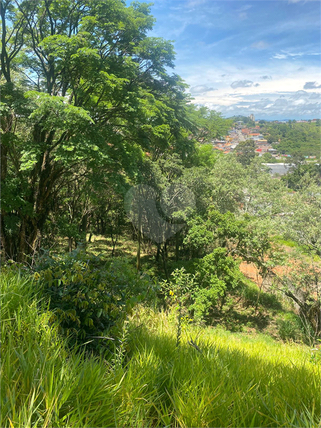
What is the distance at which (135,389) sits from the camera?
156cm

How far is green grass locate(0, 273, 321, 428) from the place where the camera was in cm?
130

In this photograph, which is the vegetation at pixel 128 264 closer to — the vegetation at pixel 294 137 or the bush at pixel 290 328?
the bush at pixel 290 328

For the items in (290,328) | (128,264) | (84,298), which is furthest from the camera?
(290,328)

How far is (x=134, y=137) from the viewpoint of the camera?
10.0m

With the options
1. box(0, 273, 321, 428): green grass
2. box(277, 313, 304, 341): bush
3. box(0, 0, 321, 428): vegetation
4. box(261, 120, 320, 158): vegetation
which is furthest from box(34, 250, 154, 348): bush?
box(261, 120, 320, 158): vegetation

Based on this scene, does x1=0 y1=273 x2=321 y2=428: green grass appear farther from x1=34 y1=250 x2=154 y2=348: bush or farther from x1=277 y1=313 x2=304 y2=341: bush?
x1=277 y1=313 x2=304 y2=341: bush

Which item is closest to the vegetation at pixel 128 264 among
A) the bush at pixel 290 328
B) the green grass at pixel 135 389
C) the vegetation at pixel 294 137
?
the green grass at pixel 135 389

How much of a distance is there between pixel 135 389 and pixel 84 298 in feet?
3.31

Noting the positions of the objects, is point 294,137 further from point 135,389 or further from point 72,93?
point 135,389

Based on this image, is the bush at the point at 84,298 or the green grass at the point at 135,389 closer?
the green grass at the point at 135,389

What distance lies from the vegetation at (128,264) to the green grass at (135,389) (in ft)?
0.03

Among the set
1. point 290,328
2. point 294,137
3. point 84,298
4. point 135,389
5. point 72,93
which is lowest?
point 290,328

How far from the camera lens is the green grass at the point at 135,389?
130 centimetres

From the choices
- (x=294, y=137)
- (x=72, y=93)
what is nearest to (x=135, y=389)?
(x=72, y=93)
